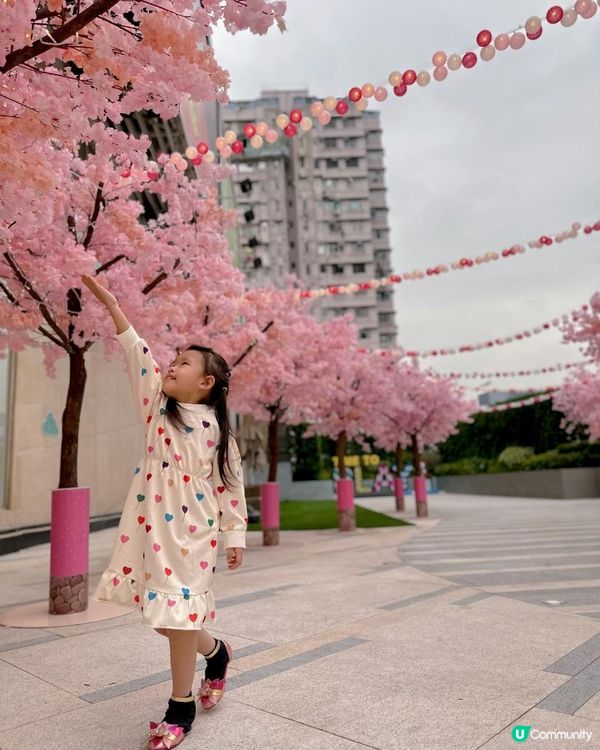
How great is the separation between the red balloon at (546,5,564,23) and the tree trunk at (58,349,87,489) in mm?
5844

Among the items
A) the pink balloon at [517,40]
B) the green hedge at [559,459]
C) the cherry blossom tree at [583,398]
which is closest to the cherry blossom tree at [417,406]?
the cherry blossom tree at [583,398]

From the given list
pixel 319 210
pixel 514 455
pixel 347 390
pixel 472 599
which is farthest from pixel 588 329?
pixel 319 210

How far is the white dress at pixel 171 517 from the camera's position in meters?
2.73

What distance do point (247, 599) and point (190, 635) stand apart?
3.37 meters

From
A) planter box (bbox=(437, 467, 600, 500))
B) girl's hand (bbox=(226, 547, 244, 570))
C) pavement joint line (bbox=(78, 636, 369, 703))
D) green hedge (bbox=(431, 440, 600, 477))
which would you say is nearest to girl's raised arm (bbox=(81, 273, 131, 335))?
girl's hand (bbox=(226, 547, 244, 570))

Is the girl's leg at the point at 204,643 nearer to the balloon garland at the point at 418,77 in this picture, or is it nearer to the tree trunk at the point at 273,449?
the balloon garland at the point at 418,77

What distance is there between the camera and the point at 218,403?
3.16 meters

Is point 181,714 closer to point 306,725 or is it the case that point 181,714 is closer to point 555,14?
point 306,725

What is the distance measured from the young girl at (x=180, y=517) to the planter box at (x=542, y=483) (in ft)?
83.7

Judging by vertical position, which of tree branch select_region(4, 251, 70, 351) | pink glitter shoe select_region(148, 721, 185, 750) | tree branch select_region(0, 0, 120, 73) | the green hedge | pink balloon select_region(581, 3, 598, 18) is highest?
pink balloon select_region(581, 3, 598, 18)

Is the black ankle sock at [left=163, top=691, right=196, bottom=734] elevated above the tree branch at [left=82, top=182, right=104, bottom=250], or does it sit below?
below

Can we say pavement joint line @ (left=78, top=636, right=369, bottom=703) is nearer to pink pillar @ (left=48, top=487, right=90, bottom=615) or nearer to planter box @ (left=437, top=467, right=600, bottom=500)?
pink pillar @ (left=48, top=487, right=90, bottom=615)

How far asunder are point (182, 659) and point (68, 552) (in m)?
3.38

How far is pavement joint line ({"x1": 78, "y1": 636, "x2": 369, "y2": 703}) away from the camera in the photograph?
129 inches
